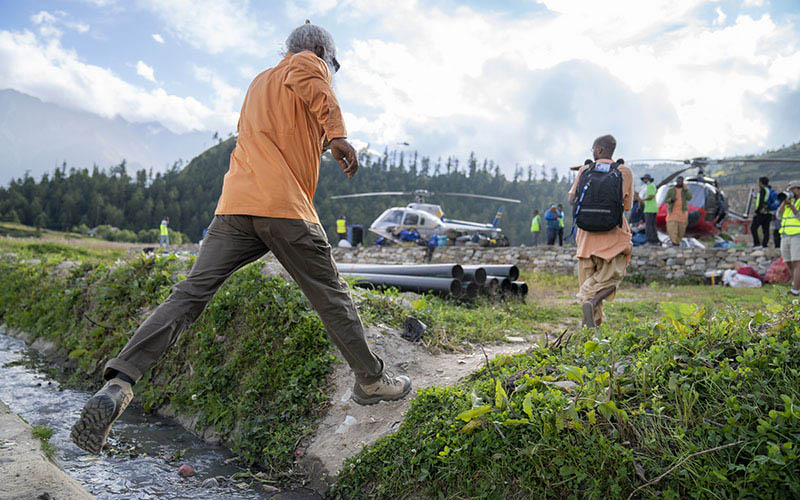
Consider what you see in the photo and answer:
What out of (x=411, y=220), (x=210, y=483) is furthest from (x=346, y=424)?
(x=411, y=220)

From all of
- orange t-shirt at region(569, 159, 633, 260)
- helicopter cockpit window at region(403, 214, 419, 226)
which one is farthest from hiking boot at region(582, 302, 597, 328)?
helicopter cockpit window at region(403, 214, 419, 226)

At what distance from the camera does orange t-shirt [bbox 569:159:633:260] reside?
14.6 feet

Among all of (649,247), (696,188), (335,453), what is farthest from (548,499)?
(696,188)

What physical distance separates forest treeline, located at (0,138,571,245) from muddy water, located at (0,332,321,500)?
55594 mm

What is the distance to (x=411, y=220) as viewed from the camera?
84.6 feet

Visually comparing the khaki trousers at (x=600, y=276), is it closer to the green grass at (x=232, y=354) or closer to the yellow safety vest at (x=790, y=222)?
the green grass at (x=232, y=354)

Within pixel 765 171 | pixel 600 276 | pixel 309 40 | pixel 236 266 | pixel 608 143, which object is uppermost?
pixel 765 171

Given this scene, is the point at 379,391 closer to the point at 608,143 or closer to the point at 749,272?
the point at 608,143

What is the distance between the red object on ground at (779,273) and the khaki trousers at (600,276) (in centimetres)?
953

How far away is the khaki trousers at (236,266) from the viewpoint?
7.58ft

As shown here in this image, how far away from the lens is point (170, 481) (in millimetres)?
2693

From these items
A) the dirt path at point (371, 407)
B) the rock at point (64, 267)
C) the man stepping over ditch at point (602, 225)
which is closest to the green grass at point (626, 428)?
the dirt path at point (371, 407)

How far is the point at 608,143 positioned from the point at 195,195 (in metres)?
95.5

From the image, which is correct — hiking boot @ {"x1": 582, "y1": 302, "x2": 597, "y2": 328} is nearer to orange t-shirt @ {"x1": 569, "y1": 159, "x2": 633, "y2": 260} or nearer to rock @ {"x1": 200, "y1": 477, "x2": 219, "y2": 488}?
orange t-shirt @ {"x1": 569, "y1": 159, "x2": 633, "y2": 260}
